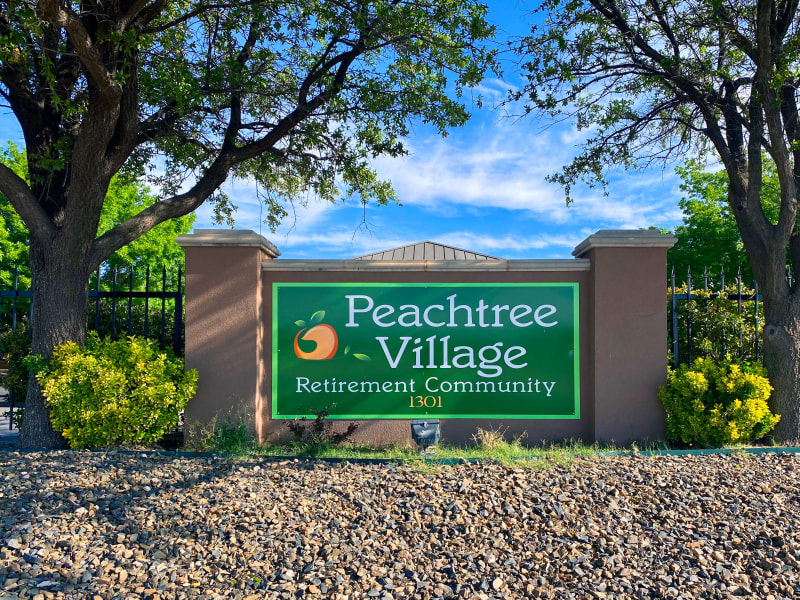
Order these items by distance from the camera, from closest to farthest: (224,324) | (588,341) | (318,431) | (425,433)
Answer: (425,433) < (318,431) < (224,324) < (588,341)

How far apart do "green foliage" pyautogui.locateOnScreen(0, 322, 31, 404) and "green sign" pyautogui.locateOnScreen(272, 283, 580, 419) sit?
3668 millimetres

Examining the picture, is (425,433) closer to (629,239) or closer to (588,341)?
(588,341)

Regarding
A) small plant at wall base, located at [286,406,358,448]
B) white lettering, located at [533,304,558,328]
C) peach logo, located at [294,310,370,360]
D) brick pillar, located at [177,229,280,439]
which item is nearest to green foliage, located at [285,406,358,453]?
small plant at wall base, located at [286,406,358,448]

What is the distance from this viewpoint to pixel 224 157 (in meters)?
8.28

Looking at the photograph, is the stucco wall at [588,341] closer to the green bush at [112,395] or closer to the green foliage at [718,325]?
the green bush at [112,395]

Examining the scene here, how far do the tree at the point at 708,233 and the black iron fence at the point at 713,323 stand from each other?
44.5ft

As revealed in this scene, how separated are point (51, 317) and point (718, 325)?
9.15m

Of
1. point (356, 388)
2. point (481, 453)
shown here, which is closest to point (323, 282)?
point (356, 388)

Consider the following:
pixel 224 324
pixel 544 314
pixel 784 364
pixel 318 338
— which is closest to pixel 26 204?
pixel 224 324

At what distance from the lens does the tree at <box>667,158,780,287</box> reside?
69.1ft

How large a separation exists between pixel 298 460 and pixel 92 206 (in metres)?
4.34

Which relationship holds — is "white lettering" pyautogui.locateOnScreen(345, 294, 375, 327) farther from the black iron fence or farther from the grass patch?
the black iron fence

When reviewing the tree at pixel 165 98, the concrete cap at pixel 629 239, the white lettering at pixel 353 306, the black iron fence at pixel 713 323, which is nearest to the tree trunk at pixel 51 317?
the tree at pixel 165 98

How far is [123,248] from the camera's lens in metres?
27.3
